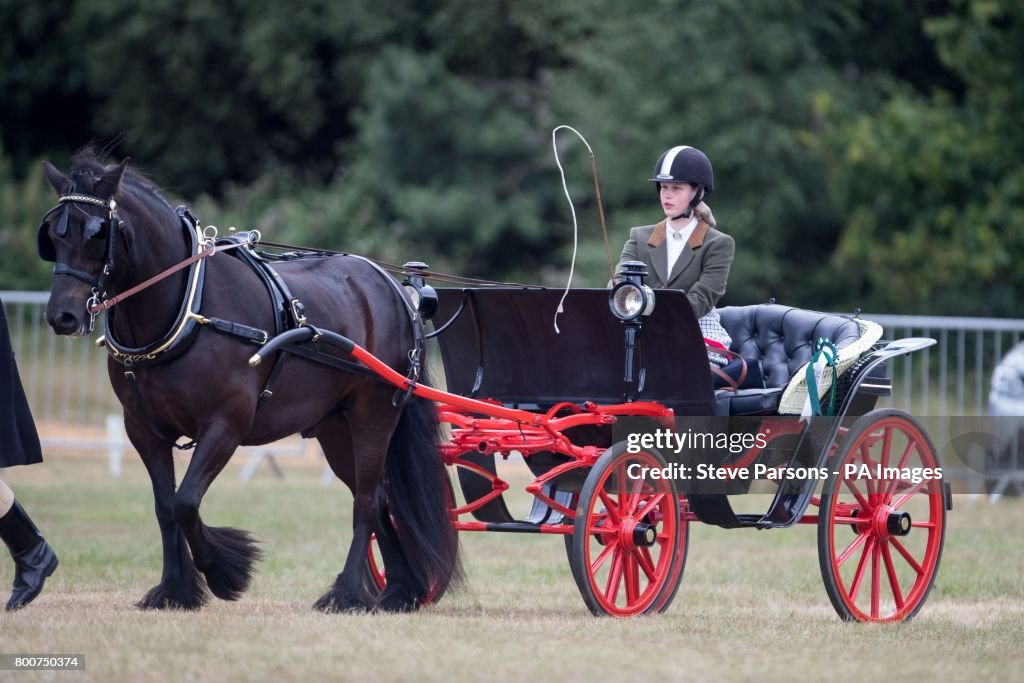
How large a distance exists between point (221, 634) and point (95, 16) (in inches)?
911

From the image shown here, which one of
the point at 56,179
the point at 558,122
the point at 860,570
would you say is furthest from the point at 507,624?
the point at 558,122

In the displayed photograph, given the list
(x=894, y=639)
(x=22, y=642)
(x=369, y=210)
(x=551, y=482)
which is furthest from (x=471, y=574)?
(x=369, y=210)

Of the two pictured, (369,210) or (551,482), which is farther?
(369,210)

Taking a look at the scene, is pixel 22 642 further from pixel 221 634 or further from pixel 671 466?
pixel 671 466

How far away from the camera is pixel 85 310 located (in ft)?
18.1

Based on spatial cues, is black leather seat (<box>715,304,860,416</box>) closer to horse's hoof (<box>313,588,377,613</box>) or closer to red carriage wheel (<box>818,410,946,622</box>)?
red carriage wheel (<box>818,410,946,622</box>)

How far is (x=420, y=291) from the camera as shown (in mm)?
7012

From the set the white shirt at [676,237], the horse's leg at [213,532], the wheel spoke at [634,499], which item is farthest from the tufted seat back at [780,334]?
the horse's leg at [213,532]

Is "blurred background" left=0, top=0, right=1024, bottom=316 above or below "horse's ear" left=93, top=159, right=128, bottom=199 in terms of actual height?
above

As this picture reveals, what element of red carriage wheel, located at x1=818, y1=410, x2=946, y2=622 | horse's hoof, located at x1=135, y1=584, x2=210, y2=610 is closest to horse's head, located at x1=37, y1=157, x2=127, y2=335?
horse's hoof, located at x1=135, y1=584, x2=210, y2=610

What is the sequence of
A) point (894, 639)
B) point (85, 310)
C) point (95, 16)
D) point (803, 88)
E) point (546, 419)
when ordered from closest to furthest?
point (85, 310) → point (894, 639) → point (546, 419) → point (803, 88) → point (95, 16)

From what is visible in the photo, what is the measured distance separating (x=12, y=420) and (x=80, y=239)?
1.07 metres

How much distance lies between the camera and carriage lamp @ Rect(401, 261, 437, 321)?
699cm

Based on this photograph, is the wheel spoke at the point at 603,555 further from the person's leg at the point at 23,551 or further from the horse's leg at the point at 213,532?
the person's leg at the point at 23,551
